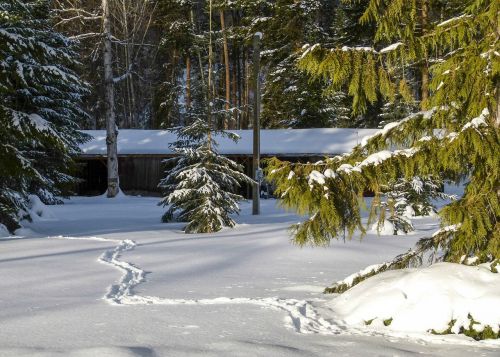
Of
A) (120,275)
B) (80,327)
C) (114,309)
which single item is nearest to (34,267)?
(120,275)

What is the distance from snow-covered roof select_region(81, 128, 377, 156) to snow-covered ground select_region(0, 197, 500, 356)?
17248mm

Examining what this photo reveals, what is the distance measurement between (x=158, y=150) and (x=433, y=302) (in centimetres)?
2858

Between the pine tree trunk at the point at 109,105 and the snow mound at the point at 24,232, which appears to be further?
the pine tree trunk at the point at 109,105

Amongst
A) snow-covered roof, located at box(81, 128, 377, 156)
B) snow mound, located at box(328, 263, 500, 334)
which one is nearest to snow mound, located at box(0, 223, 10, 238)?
snow mound, located at box(328, 263, 500, 334)

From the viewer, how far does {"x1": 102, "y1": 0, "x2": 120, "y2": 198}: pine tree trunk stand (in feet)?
87.9

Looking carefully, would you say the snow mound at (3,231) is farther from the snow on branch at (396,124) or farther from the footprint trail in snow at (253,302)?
the snow on branch at (396,124)

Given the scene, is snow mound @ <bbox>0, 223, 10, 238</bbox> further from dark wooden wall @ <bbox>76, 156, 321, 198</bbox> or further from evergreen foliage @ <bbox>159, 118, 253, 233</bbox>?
dark wooden wall @ <bbox>76, 156, 321, 198</bbox>

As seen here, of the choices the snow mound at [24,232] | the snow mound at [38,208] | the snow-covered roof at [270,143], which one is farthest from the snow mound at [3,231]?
the snow-covered roof at [270,143]

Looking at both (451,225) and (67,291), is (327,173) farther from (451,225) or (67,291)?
(67,291)

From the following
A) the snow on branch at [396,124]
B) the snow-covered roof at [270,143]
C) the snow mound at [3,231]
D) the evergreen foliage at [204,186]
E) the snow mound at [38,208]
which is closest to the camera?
the snow on branch at [396,124]

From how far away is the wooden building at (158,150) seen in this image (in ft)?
105

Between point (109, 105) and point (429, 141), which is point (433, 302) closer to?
point (429, 141)

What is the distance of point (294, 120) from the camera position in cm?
4128

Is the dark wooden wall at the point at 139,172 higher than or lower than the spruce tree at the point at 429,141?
lower
